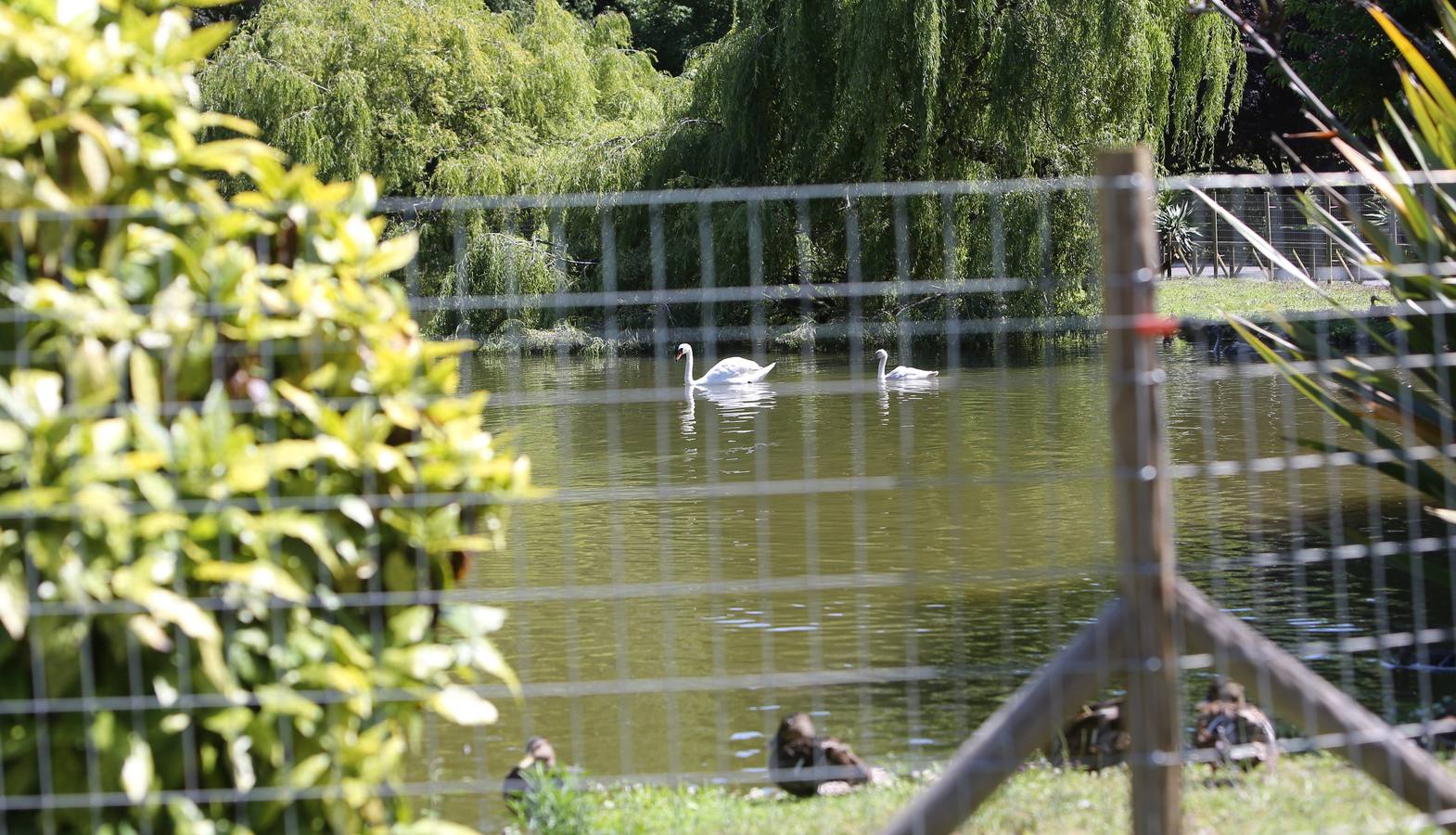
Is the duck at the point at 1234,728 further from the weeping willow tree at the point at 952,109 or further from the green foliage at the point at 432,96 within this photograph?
the green foliage at the point at 432,96

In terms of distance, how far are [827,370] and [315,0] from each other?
1074 centimetres

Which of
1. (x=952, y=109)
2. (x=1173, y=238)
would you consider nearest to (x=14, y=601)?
(x=952, y=109)

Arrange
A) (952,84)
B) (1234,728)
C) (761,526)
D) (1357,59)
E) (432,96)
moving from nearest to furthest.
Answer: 1. (1234,728)
2. (761,526)
3. (1357,59)
4. (952,84)
5. (432,96)

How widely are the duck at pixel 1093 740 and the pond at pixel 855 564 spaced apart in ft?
1.55

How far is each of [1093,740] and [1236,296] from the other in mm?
17564

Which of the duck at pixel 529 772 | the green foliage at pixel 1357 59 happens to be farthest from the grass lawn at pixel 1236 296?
the duck at pixel 529 772

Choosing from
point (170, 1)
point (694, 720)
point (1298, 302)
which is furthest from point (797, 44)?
point (170, 1)

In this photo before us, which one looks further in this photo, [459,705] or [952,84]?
[952,84]

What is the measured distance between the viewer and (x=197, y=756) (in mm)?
2600

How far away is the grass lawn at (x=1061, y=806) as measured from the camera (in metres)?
3.79

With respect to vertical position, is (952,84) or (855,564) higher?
(952,84)

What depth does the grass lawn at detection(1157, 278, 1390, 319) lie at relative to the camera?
18.0 metres

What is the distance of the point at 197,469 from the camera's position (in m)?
2.54

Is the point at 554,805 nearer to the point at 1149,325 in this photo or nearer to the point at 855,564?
the point at 1149,325
